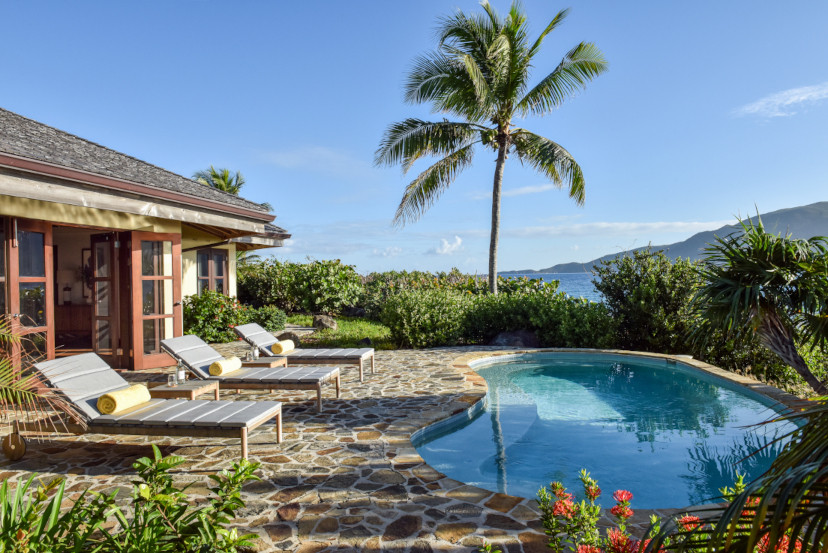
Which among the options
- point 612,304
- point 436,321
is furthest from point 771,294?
point 436,321

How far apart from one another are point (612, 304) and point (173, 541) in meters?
11.1

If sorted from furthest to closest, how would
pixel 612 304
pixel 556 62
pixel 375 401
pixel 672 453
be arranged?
pixel 556 62 → pixel 612 304 → pixel 375 401 → pixel 672 453

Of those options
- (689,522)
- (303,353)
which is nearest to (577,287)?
(303,353)

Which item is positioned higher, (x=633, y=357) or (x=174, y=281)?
(x=174, y=281)

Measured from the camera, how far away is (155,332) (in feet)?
28.1

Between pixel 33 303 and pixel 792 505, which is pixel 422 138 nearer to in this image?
pixel 33 303

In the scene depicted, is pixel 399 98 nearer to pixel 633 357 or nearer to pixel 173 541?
pixel 633 357

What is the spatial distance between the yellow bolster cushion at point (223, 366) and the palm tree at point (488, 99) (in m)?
8.85

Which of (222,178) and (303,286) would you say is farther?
(222,178)

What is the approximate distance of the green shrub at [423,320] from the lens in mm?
11422

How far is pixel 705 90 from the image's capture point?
1217cm

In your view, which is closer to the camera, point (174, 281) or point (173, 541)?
point (173, 541)

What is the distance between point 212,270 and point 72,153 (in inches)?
278

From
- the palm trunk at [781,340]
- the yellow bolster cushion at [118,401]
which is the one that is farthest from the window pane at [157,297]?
the palm trunk at [781,340]
